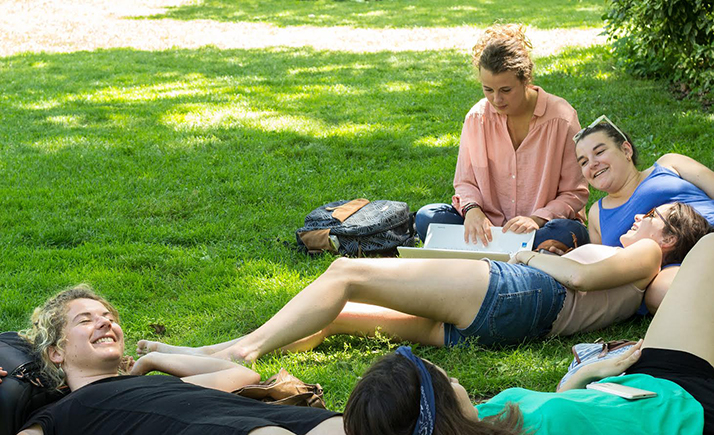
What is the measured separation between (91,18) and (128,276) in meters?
14.6

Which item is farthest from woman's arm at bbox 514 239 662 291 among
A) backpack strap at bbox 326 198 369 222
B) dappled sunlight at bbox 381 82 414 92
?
dappled sunlight at bbox 381 82 414 92

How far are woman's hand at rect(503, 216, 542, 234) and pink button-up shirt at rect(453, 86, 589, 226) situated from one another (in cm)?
14

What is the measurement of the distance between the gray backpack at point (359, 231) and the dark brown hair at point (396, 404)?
306cm

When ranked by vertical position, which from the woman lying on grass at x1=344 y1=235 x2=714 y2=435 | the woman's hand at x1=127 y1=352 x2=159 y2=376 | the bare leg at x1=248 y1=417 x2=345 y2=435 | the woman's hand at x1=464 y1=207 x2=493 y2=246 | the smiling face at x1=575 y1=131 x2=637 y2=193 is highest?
the smiling face at x1=575 y1=131 x2=637 y2=193

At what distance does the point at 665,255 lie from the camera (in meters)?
3.80

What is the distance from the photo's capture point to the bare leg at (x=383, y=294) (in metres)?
3.50

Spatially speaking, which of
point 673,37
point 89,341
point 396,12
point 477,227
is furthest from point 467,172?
point 396,12

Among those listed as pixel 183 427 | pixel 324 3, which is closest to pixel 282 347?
pixel 183 427

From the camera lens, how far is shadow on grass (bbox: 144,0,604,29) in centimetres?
1616

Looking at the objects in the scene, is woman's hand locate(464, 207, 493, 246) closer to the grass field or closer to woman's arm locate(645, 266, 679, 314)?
the grass field

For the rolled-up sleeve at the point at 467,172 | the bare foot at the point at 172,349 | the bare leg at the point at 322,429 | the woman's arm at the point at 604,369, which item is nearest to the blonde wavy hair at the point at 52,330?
the bare foot at the point at 172,349

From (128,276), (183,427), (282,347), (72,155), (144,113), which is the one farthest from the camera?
(144,113)

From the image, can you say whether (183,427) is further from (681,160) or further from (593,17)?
(593,17)

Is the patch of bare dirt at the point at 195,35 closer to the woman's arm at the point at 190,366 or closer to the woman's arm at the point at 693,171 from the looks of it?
the woman's arm at the point at 693,171
